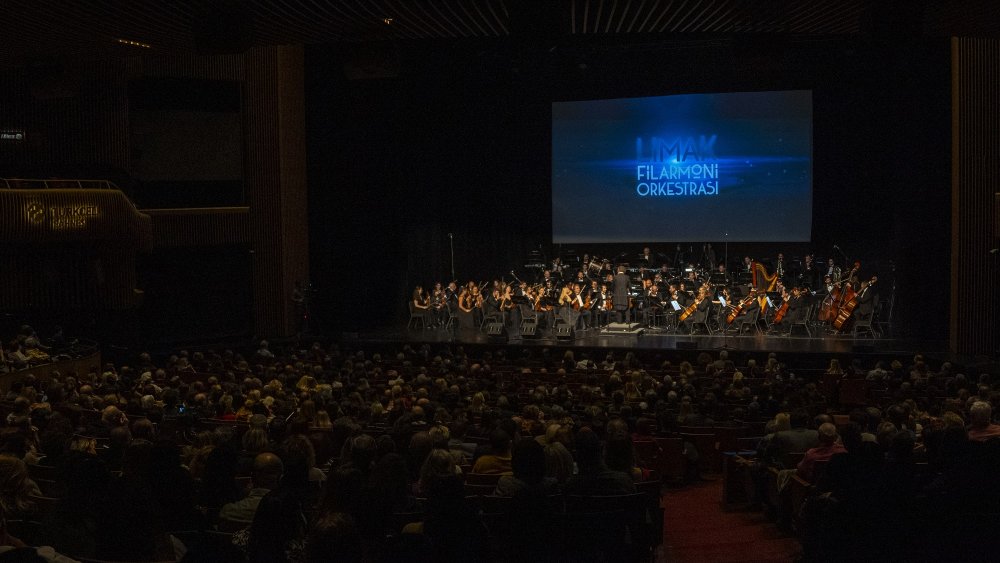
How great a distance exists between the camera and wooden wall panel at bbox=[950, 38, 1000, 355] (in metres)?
15.8

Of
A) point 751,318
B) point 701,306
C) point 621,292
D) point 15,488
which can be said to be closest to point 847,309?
point 751,318

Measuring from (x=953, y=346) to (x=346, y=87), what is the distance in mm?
13444

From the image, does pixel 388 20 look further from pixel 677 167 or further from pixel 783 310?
pixel 677 167

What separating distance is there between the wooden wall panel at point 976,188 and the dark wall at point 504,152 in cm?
187

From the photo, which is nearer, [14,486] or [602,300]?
[14,486]

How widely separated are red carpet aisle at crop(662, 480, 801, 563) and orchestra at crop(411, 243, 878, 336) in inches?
399

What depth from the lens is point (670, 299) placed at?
18.2m

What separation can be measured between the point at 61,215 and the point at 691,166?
13.4 m

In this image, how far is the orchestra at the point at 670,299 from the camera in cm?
1791

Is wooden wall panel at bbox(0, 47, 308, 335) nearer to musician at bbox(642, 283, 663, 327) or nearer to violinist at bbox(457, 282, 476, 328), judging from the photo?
violinist at bbox(457, 282, 476, 328)

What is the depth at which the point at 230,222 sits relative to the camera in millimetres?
20469

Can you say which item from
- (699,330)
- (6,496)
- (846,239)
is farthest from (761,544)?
(846,239)

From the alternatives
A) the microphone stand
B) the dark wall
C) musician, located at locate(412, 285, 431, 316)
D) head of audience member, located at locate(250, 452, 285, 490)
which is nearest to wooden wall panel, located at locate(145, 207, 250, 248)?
the dark wall

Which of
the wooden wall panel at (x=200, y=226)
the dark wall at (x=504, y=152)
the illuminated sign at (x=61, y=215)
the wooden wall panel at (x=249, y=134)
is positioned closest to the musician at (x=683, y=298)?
the dark wall at (x=504, y=152)
